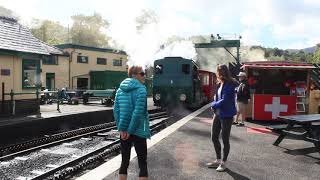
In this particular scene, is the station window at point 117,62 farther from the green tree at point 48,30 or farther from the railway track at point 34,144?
the railway track at point 34,144

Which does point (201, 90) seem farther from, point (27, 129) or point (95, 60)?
point (95, 60)

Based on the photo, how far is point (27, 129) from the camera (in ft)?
47.2

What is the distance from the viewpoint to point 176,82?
2480cm

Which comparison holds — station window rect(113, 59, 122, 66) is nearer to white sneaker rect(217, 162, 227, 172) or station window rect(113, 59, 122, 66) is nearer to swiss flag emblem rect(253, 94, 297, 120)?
swiss flag emblem rect(253, 94, 297, 120)

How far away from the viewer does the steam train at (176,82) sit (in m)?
24.5

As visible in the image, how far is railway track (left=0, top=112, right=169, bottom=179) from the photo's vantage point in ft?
28.1

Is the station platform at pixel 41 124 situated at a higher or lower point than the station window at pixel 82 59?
lower

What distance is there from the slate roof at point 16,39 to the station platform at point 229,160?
912 cm

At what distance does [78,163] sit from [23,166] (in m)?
1.23

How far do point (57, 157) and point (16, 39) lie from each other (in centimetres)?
985

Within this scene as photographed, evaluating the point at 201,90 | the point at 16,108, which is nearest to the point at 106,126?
the point at 16,108

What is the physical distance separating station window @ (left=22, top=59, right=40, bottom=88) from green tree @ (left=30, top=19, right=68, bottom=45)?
198 feet

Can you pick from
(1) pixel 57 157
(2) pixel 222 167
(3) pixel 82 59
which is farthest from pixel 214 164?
(3) pixel 82 59

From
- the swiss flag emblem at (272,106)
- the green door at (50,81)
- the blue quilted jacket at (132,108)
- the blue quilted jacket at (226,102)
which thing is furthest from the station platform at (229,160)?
the green door at (50,81)
